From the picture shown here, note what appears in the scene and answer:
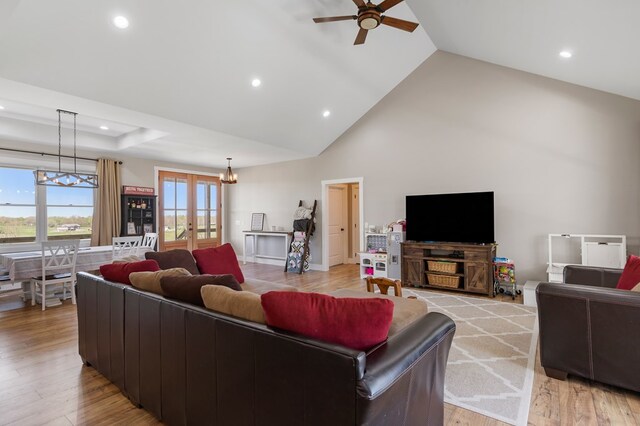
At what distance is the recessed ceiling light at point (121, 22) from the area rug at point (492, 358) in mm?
4323

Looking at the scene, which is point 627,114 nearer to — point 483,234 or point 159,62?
point 483,234

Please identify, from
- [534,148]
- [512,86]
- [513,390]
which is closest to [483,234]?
[534,148]

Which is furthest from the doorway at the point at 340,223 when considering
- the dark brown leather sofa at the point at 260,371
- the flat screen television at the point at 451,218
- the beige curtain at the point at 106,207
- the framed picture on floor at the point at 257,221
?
the dark brown leather sofa at the point at 260,371

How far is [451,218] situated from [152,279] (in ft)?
15.1

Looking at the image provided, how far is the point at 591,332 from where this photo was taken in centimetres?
223

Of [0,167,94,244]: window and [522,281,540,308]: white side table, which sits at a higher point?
[0,167,94,244]: window

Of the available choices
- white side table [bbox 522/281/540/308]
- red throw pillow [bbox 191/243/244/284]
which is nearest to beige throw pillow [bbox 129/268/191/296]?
red throw pillow [bbox 191/243/244/284]

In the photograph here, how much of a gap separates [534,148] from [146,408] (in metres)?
5.82

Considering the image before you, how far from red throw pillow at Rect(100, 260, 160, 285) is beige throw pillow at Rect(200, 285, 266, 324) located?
1014 mm

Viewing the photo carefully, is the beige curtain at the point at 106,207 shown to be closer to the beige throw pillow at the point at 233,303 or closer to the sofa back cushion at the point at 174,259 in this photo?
the sofa back cushion at the point at 174,259

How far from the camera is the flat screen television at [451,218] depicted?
500 centimetres

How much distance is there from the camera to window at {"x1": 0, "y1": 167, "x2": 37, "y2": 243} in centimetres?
530

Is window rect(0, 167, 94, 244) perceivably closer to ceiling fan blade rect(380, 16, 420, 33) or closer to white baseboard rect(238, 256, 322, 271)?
white baseboard rect(238, 256, 322, 271)

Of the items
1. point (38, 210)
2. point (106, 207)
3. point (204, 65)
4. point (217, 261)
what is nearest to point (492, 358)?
point (217, 261)
